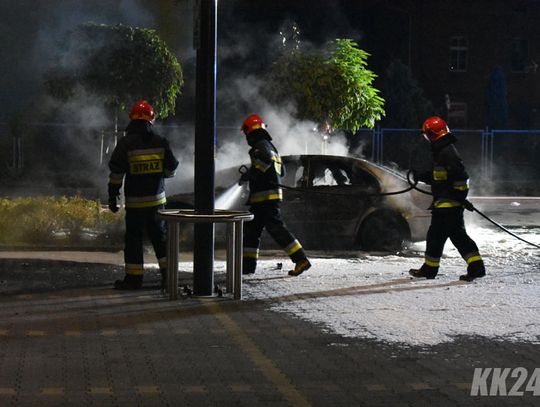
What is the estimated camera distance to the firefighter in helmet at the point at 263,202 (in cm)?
1086

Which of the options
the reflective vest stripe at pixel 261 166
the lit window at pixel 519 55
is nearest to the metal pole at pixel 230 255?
the reflective vest stripe at pixel 261 166

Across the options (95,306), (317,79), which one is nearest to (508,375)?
(95,306)

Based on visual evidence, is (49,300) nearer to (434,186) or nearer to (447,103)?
(434,186)

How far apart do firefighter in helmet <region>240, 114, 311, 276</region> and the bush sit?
3067 millimetres

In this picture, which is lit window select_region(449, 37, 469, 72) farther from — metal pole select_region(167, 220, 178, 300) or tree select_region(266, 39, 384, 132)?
metal pole select_region(167, 220, 178, 300)

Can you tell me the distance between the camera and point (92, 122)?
31234mm

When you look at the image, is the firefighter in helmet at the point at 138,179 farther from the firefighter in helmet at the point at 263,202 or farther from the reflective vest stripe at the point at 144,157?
the firefighter in helmet at the point at 263,202

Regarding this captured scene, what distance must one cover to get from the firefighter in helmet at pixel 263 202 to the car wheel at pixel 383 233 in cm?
263

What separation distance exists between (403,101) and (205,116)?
26.9m

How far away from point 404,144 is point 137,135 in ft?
82.5

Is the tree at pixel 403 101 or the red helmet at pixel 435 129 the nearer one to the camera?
the red helmet at pixel 435 129

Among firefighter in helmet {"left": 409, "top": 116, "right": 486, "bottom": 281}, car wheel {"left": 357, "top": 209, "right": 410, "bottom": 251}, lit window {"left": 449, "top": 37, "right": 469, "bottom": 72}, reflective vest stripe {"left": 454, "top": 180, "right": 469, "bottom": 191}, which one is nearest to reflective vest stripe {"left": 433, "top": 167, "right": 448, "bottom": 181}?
firefighter in helmet {"left": 409, "top": 116, "right": 486, "bottom": 281}

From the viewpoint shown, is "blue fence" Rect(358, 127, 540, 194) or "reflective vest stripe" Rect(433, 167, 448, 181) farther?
"blue fence" Rect(358, 127, 540, 194)

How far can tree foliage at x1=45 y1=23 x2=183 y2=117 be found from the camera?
Result: 20.0 m
